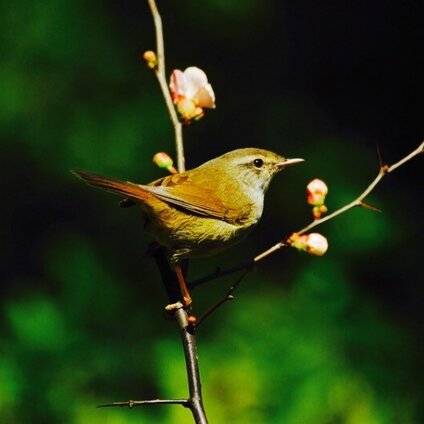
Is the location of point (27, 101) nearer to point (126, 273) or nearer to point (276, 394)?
point (126, 273)

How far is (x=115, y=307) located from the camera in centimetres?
293

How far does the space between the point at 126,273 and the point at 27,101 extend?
0.76 meters

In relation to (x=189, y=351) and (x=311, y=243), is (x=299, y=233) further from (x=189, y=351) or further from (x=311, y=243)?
(x=189, y=351)

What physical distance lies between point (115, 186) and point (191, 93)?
232 millimetres

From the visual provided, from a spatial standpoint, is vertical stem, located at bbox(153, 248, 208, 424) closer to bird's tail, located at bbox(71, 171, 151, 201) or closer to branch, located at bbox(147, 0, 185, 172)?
bird's tail, located at bbox(71, 171, 151, 201)

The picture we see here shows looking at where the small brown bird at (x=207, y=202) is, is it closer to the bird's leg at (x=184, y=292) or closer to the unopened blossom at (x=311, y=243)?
the bird's leg at (x=184, y=292)

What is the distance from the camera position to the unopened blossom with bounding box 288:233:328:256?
1.43 meters

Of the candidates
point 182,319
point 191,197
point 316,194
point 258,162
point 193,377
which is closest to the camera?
point 193,377

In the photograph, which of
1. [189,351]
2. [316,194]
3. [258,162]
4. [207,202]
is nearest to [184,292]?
[189,351]

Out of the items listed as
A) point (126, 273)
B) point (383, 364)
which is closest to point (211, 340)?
point (126, 273)

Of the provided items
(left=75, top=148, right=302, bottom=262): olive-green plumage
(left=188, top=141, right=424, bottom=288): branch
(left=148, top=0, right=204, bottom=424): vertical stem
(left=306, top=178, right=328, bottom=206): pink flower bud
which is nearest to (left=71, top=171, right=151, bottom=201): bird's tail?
(left=75, top=148, right=302, bottom=262): olive-green plumage

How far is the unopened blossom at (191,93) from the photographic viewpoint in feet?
5.27

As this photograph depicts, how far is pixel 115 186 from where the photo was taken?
1.53m

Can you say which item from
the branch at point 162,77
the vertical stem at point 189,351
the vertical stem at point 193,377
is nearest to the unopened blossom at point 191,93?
the branch at point 162,77
